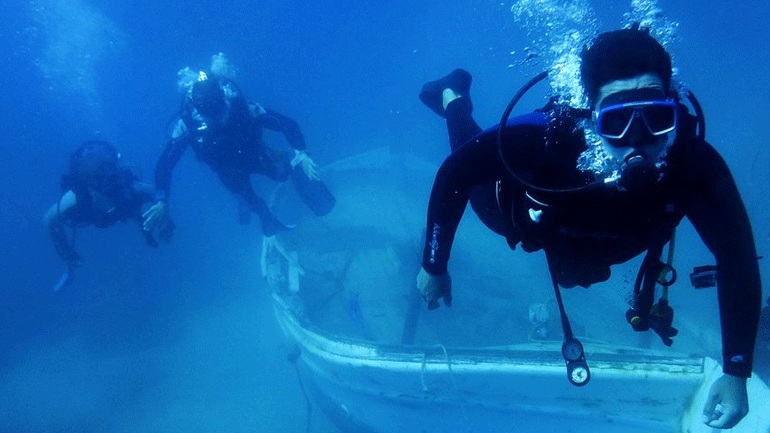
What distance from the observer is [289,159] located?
7938 millimetres

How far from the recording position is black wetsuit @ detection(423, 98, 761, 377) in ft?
6.28

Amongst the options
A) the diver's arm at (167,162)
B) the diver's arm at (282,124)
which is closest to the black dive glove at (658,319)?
the diver's arm at (282,124)

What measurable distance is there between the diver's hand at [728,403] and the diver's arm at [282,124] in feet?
21.5

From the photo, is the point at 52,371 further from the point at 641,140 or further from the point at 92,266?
the point at 641,140

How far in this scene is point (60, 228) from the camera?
7.73 metres

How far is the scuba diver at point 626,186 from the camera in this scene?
1.73 m

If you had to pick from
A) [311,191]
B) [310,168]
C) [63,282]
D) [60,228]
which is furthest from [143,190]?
[310,168]

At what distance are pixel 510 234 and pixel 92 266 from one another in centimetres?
Answer: 3001

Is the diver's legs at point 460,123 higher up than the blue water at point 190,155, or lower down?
higher up

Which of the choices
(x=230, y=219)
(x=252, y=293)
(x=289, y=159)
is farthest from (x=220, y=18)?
(x=289, y=159)

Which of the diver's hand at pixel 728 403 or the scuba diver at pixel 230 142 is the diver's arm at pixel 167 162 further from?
the diver's hand at pixel 728 403

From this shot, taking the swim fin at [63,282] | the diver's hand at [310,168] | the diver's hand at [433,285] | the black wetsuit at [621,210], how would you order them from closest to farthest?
the black wetsuit at [621,210]
the diver's hand at [433,285]
the diver's hand at [310,168]
the swim fin at [63,282]

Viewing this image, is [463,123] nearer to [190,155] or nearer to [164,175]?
[164,175]

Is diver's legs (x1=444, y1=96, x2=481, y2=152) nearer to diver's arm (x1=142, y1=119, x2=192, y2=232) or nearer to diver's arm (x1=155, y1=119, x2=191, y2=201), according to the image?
diver's arm (x1=142, y1=119, x2=192, y2=232)
